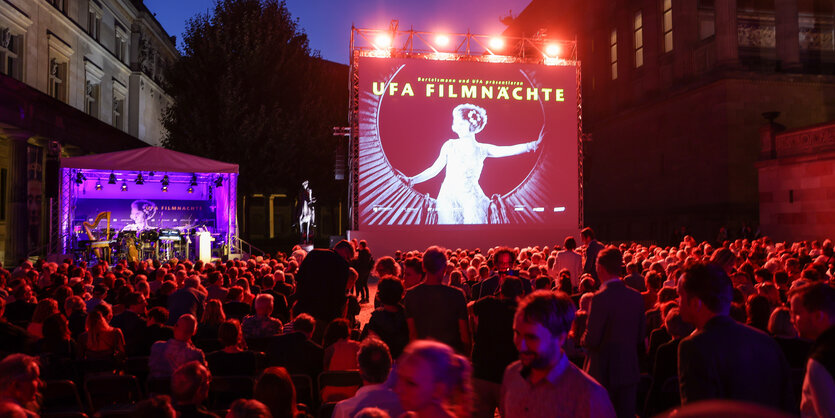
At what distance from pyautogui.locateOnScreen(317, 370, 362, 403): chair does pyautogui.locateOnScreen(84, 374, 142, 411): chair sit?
1712mm

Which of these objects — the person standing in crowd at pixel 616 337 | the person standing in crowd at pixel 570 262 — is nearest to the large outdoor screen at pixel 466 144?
the person standing in crowd at pixel 570 262

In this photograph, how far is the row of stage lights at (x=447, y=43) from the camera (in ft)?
76.5

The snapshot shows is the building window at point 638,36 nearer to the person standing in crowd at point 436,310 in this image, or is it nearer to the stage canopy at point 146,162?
the stage canopy at point 146,162

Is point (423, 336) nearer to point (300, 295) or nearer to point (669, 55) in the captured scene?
point (300, 295)

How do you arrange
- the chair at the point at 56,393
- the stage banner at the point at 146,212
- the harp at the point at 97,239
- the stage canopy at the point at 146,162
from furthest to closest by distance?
1. the stage banner at the point at 146,212
2. the stage canopy at the point at 146,162
3. the harp at the point at 97,239
4. the chair at the point at 56,393

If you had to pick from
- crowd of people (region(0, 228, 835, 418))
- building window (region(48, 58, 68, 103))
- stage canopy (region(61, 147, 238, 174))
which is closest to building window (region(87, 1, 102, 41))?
building window (region(48, 58, 68, 103))

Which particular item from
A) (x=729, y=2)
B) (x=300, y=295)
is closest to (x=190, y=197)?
(x=300, y=295)

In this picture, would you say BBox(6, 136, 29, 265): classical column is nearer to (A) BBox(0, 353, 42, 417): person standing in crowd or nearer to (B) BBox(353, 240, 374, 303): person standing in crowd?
(B) BBox(353, 240, 374, 303): person standing in crowd

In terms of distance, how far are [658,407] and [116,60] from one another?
3743 cm

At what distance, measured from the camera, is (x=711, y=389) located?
9.48ft

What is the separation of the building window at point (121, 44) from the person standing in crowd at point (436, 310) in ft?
120

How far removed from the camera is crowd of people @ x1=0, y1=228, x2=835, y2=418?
9.12 feet

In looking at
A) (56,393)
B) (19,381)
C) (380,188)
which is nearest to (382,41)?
(380,188)

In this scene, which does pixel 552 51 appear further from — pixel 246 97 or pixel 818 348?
pixel 818 348
